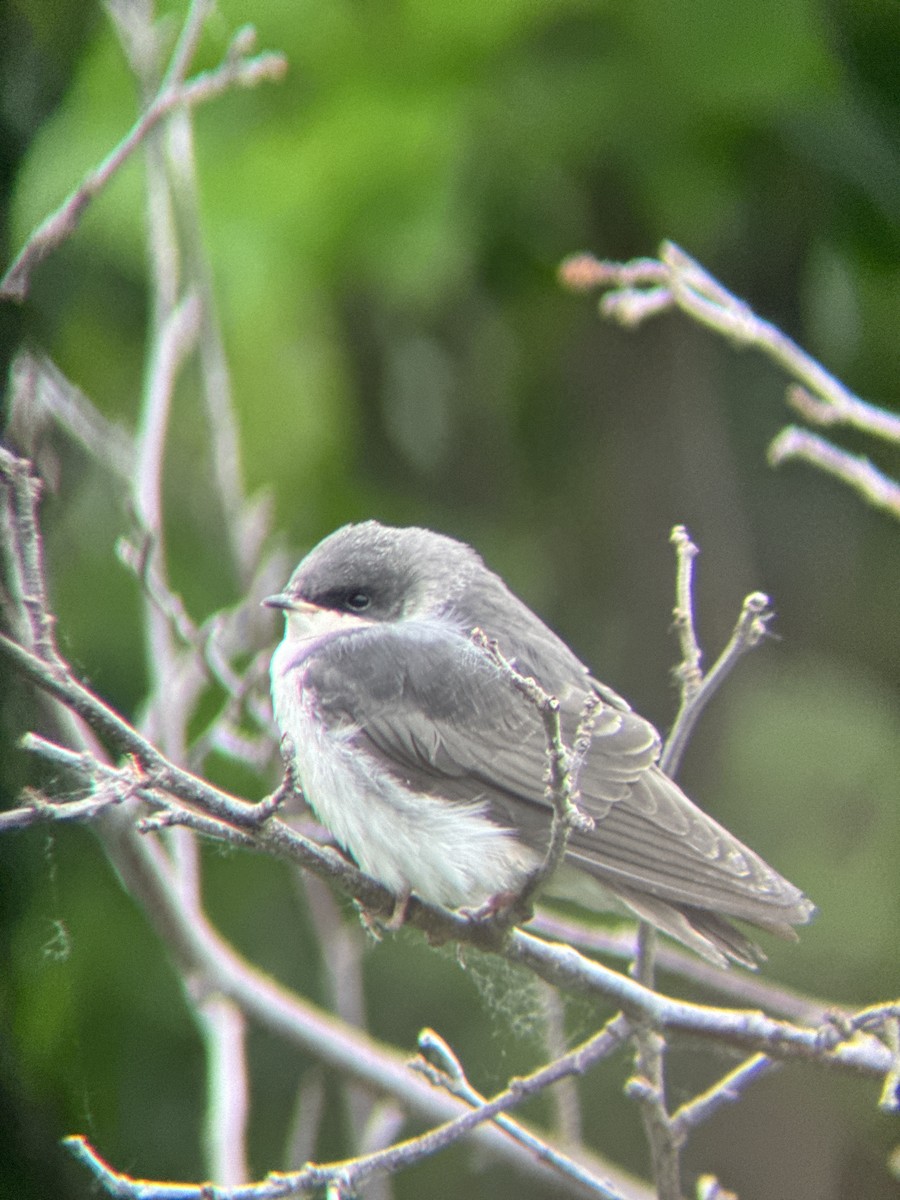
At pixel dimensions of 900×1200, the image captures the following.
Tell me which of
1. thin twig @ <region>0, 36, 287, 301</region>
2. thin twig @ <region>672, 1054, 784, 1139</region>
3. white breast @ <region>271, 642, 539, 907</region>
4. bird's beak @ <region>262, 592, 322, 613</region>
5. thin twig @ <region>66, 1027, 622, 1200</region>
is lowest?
thin twig @ <region>672, 1054, 784, 1139</region>

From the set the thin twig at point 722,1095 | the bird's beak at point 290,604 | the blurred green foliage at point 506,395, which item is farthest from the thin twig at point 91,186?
the thin twig at point 722,1095

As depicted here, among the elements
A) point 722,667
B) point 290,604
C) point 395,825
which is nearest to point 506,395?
point 290,604

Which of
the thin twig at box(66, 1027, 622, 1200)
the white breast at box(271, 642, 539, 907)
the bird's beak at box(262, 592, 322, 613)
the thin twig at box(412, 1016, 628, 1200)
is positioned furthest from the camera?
the bird's beak at box(262, 592, 322, 613)

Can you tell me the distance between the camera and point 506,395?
2.20 meters

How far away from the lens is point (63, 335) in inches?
64.1

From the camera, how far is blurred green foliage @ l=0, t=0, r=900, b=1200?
4.10ft

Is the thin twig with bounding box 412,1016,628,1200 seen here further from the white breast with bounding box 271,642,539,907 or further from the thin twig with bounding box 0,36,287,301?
the thin twig with bounding box 0,36,287,301

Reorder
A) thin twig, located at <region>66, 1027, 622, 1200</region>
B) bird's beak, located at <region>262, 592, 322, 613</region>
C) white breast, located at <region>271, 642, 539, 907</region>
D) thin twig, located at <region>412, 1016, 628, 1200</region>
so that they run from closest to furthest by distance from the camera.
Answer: thin twig, located at <region>66, 1027, 622, 1200</region> < thin twig, located at <region>412, 1016, 628, 1200</region> < white breast, located at <region>271, 642, 539, 907</region> < bird's beak, located at <region>262, 592, 322, 613</region>

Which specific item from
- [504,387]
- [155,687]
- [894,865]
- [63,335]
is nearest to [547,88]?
[504,387]

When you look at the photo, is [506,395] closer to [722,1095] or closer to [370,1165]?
[722,1095]

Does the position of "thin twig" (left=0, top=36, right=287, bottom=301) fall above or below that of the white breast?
above

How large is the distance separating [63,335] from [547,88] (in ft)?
2.30

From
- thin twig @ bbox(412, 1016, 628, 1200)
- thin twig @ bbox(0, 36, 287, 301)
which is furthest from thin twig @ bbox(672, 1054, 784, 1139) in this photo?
thin twig @ bbox(0, 36, 287, 301)

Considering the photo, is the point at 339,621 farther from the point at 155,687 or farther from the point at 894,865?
the point at 894,865
